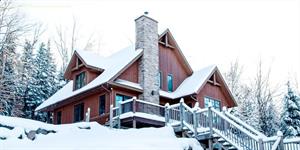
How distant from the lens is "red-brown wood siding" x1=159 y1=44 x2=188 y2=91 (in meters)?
22.4

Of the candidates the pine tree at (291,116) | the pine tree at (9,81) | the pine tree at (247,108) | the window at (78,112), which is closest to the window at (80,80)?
the window at (78,112)

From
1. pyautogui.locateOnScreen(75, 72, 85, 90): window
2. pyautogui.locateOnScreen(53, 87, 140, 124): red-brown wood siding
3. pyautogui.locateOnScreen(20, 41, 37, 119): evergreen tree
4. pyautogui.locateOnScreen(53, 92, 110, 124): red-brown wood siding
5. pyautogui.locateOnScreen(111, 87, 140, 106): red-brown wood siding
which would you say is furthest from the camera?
pyautogui.locateOnScreen(20, 41, 37, 119): evergreen tree

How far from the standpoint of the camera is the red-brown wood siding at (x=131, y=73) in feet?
64.6

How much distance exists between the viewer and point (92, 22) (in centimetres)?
4081

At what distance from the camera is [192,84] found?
22078mm

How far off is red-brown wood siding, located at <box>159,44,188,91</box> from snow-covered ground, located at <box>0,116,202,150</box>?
9.09 m

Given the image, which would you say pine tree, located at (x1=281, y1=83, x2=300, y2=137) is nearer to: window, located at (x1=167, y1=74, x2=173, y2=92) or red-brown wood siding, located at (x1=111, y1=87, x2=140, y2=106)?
window, located at (x1=167, y1=74, x2=173, y2=92)

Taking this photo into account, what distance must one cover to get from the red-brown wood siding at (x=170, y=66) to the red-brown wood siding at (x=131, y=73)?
235 cm

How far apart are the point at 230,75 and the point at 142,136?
26321 millimetres

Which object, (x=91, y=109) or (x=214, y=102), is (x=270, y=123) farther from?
(x=91, y=109)

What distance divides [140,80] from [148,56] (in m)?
1.49

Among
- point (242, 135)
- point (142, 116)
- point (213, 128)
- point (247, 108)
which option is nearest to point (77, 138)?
point (213, 128)

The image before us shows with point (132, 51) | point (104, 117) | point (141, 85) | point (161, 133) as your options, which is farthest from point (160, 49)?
point (161, 133)

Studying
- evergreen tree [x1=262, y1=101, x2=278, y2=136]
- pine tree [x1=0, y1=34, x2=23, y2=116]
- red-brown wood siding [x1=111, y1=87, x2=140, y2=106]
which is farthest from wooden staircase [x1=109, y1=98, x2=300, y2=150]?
evergreen tree [x1=262, y1=101, x2=278, y2=136]
